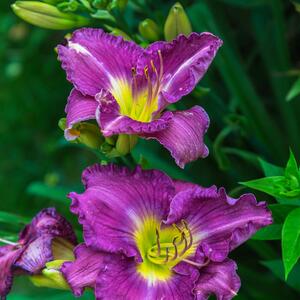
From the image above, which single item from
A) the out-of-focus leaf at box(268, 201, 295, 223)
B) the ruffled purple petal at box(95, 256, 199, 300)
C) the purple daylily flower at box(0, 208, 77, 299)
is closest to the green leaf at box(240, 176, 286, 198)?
the out-of-focus leaf at box(268, 201, 295, 223)

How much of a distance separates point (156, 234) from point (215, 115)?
403mm

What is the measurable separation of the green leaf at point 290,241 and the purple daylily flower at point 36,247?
240 millimetres

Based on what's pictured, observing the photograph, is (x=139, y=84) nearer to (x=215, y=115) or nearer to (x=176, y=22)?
(x=176, y=22)

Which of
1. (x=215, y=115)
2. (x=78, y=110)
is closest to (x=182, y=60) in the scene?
(x=78, y=110)

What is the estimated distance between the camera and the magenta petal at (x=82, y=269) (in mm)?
666

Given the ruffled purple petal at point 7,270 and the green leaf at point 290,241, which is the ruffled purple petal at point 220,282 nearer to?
the green leaf at point 290,241

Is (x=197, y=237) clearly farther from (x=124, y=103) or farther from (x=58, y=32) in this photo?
(x=58, y=32)

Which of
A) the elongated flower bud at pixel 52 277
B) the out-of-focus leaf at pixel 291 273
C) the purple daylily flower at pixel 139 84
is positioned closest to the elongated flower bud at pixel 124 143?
the purple daylily flower at pixel 139 84

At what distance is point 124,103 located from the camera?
0.79 meters

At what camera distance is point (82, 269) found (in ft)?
2.20

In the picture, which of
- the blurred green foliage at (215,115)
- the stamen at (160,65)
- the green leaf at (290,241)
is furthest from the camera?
the blurred green foliage at (215,115)

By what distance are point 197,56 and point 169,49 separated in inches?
1.4

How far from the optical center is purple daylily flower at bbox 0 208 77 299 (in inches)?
28.4

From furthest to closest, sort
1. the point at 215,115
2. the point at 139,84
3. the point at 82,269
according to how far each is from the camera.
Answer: the point at 215,115
the point at 139,84
the point at 82,269
